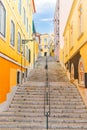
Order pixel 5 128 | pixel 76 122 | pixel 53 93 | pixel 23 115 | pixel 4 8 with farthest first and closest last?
1. pixel 53 93
2. pixel 4 8
3. pixel 23 115
4. pixel 76 122
5. pixel 5 128

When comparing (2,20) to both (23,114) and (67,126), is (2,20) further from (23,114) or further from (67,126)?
(67,126)

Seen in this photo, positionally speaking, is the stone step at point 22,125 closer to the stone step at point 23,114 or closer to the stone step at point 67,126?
the stone step at point 67,126

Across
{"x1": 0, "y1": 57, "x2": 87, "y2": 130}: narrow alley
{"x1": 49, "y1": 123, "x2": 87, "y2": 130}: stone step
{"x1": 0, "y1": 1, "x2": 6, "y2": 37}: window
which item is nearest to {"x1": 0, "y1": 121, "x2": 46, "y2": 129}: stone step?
{"x1": 0, "y1": 57, "x2": 87, "y2": 130}: narrow alley

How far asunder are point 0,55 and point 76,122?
4.14m

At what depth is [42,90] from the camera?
14.1m

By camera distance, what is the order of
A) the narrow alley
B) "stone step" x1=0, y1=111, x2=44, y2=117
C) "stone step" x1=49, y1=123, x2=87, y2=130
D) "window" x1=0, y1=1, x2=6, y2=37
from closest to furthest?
"stone step" x1=49, y1=123, x2=87, y2=130, the narrow alley, "stone step" x1=0, y1=111, x2=44, y2=117, "window" x1=0, y1=1, x2=6, y2=37

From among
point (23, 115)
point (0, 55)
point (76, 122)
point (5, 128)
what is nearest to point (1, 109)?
point (23, 115)

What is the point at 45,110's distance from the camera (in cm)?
1122

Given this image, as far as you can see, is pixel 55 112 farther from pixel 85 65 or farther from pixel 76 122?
pixel 85 65

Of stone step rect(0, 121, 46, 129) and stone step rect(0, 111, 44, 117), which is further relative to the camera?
Answer: stone step rect(0, 111, 44, 117)

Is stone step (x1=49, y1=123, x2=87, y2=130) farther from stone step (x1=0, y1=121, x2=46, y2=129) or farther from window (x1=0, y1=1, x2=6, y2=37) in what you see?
window (x1=0, y1=1, x2=6, y2=37)

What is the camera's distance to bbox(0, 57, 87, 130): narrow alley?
9380mm

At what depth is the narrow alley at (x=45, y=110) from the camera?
9380 millimetres

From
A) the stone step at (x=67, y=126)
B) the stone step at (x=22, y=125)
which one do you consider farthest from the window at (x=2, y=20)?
the stone step at (x=67, y=126)
